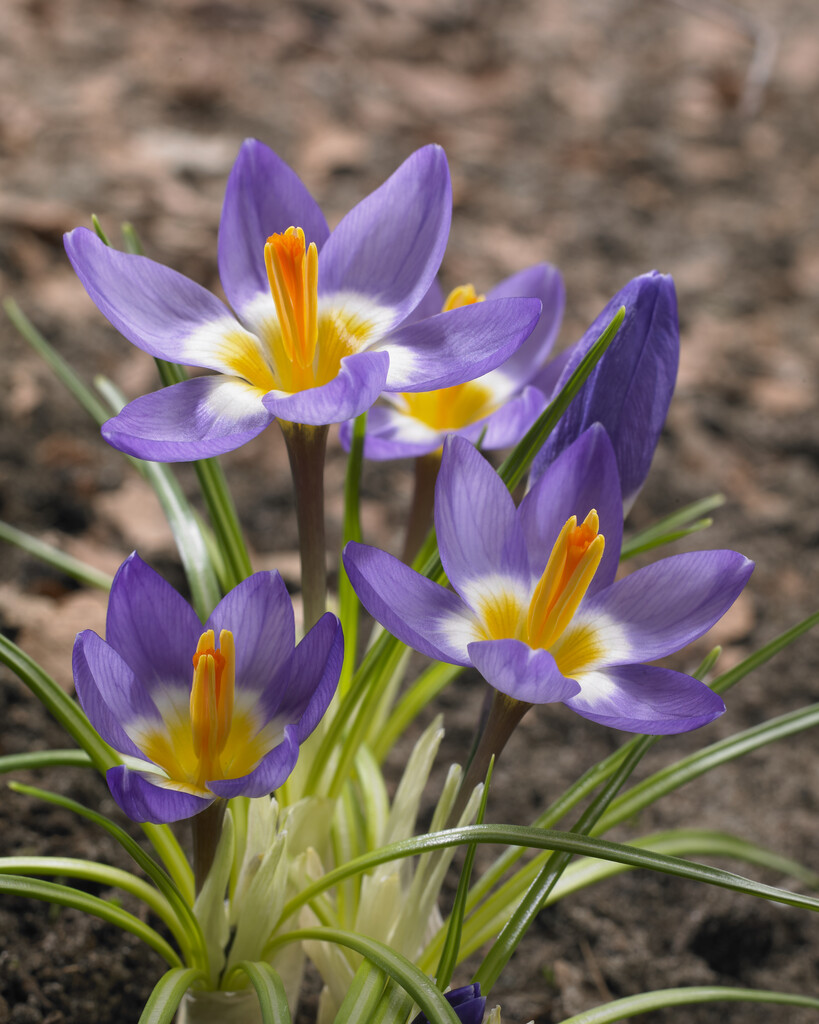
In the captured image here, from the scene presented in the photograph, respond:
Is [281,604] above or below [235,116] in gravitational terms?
above

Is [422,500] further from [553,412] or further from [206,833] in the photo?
[206,833]

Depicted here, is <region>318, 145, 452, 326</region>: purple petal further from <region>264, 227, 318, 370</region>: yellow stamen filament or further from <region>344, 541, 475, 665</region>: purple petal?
<region>344, 541, 475, 665</region>: purple petal

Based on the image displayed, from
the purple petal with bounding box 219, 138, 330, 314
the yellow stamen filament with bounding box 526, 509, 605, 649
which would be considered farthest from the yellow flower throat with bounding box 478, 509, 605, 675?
the purple petal with bounding box 219, 138, 330, 314

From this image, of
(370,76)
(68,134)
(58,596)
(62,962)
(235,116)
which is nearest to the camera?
(62,962)

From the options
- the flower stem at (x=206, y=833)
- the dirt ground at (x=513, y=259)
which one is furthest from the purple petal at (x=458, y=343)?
the dirt ground at (x=513, y=259)

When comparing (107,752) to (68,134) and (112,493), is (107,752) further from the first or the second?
(68,134)

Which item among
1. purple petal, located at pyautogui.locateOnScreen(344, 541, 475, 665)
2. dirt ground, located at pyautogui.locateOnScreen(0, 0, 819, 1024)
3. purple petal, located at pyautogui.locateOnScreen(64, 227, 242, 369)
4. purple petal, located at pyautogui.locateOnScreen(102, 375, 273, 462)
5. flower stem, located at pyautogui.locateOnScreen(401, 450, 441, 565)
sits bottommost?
dirt ground, located at pyautogui.locateOnScreen(0, 0, 819, 1024)

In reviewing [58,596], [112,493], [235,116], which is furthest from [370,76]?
[58,596]
